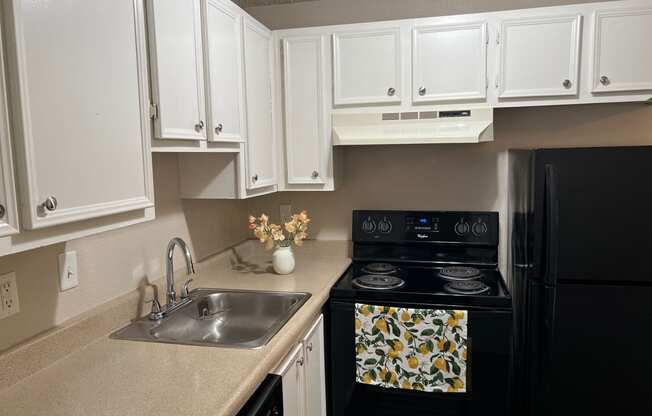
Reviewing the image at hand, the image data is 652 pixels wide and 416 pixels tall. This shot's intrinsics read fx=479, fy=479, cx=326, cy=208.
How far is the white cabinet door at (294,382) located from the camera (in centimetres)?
161

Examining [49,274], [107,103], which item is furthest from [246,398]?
[107,103]

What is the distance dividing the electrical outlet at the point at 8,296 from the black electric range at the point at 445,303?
4.12ft

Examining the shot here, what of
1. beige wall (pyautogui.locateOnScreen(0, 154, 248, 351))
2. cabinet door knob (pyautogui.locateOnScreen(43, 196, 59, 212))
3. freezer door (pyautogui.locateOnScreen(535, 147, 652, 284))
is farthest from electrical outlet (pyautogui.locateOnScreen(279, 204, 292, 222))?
cabinet door knob (pyautogui.locateOnScreen(43, 196, 59, 212))

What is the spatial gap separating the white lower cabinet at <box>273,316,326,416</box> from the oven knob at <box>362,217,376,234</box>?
75 cm

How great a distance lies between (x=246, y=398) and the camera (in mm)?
1261

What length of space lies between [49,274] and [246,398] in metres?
0.73

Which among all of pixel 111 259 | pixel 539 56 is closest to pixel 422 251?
pixel 539 56

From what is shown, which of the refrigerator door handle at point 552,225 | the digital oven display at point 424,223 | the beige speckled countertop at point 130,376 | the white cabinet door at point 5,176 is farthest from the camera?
the digital oven display at point 424,223

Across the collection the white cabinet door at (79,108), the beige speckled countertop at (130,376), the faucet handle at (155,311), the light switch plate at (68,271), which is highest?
the white cabinet door at (79,108)

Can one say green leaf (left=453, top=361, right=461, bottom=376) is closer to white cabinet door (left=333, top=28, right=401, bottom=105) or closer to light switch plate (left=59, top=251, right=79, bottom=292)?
white cabinet door (left=333, top=28, right=401, bottom=105)

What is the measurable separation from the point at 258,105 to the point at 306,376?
1234 millimetres

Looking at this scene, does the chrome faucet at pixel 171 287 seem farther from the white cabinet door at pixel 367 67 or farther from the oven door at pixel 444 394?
the white cabinet door at pixel 367 67

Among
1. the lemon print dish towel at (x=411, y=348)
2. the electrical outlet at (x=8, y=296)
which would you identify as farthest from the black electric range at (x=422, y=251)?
the electrical outlet at (x=8, y=296)

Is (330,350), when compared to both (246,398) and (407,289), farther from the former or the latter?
(246,398)
